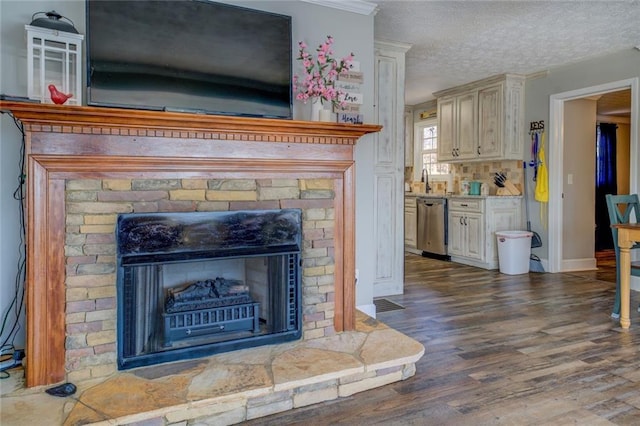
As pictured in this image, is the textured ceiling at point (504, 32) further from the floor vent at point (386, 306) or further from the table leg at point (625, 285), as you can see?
the floor vent at point (386, 306)

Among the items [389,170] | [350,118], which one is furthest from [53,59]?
[389,170]

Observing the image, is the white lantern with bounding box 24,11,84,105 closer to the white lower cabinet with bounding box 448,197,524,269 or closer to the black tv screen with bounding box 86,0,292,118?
the black tv screen with bounding box 86,0,292,118

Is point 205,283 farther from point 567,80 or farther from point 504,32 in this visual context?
point 567,80

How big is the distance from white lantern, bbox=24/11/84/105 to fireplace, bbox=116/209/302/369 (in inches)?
29.6

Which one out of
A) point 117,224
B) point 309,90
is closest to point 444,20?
point 309,90

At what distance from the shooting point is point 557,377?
2.40 meters

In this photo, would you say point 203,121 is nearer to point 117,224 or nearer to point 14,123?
point 117,224

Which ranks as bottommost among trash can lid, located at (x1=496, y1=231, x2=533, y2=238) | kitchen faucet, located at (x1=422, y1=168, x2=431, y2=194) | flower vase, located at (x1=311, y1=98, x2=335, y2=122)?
trash can lid, located at (x1=496, y1=231, x2=533, y2=238)

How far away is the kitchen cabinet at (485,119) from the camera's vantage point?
18.1 feet

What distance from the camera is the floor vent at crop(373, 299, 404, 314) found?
373 centimetres

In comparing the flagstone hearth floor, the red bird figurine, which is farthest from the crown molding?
the flagstone hearth floor

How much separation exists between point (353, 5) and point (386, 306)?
2417 millimetres

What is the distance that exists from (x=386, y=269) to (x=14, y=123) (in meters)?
3.12

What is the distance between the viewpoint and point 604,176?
7.39 m
